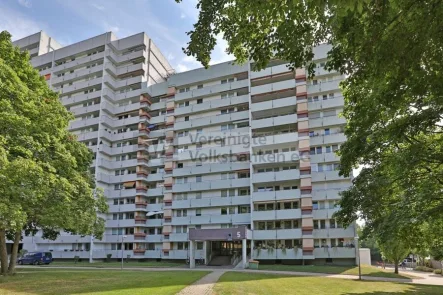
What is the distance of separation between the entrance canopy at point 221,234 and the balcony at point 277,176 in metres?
7.43

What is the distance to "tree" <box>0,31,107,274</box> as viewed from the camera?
17.4 m

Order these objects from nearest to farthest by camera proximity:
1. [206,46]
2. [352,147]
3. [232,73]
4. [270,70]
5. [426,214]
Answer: [206,46], [426,214], [352,147], [270,70], [232,73]

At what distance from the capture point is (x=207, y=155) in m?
52.8

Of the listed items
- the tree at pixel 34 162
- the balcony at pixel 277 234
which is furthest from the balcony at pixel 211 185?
the tree at pixel 34 162

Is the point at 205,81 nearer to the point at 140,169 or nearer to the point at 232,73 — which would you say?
the point at 232,73

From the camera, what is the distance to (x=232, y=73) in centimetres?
5462

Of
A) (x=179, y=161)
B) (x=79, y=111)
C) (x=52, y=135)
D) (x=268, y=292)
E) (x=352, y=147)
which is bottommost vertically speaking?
(x=268, y=292)

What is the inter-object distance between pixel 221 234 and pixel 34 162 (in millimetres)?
27905

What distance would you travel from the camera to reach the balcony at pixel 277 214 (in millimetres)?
44188

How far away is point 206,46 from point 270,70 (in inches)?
1760

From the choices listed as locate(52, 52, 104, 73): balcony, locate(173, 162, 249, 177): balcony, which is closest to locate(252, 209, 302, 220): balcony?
locate(173, 162, 249, 177): balcony

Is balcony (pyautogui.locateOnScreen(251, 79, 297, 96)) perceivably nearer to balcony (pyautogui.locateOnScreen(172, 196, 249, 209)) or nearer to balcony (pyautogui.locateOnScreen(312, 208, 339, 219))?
balcony (pyautogui.locateOnScreen(172, 196, 249, 209))

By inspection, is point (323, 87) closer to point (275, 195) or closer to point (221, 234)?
point (275, 195)

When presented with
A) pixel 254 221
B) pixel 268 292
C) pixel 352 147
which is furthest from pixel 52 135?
pixel 254 221
